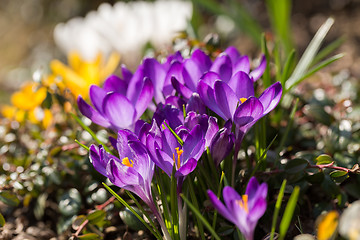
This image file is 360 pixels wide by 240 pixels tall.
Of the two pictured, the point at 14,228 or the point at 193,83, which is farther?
the point at 14,228

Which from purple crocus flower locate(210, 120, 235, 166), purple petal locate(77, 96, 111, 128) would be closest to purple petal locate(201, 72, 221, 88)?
purple crocus flower locate(210, 120, 235, 166)

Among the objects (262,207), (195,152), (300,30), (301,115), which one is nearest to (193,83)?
(195,152)

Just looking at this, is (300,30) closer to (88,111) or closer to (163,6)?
(163,6)

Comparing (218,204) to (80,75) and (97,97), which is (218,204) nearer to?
(97,97)

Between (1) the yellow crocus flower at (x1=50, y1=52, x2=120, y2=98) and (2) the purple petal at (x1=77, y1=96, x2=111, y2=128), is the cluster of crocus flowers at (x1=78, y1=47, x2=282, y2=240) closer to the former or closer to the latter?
(2) the purple petal at (x1=77, y1=96, x2=111, y2=128)

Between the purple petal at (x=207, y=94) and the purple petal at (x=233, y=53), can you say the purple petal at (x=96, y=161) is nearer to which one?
the purple petal at (x=207, y=94)
